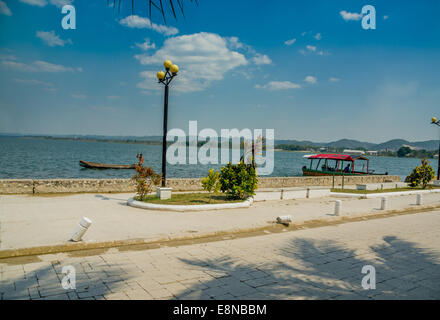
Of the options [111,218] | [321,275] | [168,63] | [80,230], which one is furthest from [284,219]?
[168,63]

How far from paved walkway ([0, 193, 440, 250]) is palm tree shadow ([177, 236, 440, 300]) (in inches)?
88.7

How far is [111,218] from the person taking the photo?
30.0 ft

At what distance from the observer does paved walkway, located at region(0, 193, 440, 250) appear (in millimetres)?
7230

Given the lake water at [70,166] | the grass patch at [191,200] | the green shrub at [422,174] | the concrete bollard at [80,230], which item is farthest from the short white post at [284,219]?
the lake water at [70,166]

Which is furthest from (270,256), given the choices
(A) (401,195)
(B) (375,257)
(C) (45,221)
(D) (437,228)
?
(A) (401,195)

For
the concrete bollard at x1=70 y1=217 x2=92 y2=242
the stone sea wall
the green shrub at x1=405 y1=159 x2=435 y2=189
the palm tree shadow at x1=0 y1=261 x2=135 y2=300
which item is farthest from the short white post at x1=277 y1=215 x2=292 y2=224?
the green shrub at x1=405 y1=159 x2=435 y2=189

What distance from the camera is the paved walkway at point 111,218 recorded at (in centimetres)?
723

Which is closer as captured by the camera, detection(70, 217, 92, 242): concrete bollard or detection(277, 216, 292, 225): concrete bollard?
detection(70, 217, 92, 242): concrete bollard

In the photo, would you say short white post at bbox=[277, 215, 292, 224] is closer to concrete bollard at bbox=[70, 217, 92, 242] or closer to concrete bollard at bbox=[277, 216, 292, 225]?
concrete bollard at bbox=[277, 216, 292, 225]

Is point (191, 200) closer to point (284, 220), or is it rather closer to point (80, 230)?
point (284, 220)

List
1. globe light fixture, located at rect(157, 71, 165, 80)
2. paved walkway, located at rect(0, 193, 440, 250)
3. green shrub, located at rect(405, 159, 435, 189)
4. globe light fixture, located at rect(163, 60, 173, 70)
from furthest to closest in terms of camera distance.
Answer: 1. green shrub, located at rect(405, 159, 435, 189)
2. globe light fixture, located at rect(157, 71, 165, 80)
3. globe light fixture, located at rect(163, 60, 173, 70)
4. paved walkway, located at rect(0, 193, 440, 250)

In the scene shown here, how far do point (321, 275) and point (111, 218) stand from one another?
6.30m
